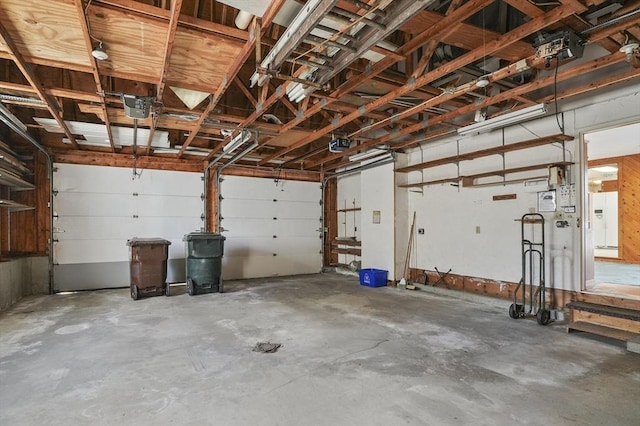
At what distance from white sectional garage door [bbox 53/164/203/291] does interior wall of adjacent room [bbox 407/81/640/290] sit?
4.92 metres

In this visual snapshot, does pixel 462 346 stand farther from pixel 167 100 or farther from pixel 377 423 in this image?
pixel 167 100

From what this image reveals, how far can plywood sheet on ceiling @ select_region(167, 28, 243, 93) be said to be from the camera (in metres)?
3.01

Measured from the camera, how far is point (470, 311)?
15.9ft

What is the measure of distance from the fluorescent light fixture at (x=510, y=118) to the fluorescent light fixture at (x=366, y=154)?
→ 227cm

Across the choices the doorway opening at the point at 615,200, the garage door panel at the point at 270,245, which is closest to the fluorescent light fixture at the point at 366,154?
the garage door panel at the point at 270,245

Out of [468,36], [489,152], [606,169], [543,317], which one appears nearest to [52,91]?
[468,36]

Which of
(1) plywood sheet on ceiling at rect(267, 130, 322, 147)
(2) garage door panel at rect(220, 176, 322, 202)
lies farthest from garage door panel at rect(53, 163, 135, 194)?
(1) plywood sheet on ceiling at rect(267, 130, 322, 147)

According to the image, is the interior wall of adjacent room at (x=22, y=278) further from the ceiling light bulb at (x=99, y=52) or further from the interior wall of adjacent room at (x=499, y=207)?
the interior wall of adjacent room at (x=499, y=207)

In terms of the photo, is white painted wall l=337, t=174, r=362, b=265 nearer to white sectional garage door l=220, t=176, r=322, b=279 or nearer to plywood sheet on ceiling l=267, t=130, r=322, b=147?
white sectional garage door l=220, t=176, r=322, b=279

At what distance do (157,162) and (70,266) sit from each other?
100 inches

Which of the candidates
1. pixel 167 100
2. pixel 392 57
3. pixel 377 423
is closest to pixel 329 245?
pixel 167 100

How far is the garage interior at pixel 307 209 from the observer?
98.5 inches

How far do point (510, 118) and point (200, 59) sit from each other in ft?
11.7

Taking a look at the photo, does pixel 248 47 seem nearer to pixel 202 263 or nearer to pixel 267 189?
pixel 202 263
